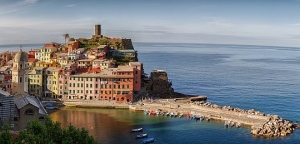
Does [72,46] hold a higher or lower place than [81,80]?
higher

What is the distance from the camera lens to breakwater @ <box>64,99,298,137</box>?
6200cm

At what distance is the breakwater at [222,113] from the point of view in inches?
2441

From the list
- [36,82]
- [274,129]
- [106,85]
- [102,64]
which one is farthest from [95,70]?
[274,129]

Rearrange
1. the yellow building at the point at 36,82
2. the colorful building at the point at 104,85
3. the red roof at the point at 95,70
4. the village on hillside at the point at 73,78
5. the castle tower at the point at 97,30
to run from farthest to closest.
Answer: the castle tower at the point at 97,30, the red roof at the point at 95,70, the yellow building at the point at 36,82, the colorful building at the point at 104,85, the village on hillside at the point at 73,78

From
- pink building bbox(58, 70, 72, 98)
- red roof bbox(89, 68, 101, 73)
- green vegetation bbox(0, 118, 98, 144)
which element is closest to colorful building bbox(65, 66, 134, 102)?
pink building bbox(58, 70, 72, 98)

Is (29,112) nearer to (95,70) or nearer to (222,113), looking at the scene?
(95,70)

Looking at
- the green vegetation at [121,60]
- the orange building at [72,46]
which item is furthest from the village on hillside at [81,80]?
the orange building at [72,46]

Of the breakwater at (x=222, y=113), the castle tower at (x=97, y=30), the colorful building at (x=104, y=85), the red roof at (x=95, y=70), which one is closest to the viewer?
the breakwater at (x=222, y=113)

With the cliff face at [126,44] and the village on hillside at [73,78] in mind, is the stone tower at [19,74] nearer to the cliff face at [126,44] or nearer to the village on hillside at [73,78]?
the village on hillside at [73,78]

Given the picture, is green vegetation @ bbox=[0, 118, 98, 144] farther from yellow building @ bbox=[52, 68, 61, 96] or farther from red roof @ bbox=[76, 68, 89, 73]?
red roof @ bbox=[76, 68, 89, 73]

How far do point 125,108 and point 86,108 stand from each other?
780cm

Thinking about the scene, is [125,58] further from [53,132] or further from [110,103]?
[53,132]

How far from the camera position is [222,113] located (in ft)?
235

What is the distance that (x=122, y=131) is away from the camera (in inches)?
2418
